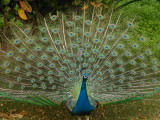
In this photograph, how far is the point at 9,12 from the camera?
5.01m

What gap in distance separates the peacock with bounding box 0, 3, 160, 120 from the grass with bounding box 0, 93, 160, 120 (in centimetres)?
37

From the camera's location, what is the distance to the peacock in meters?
3.99

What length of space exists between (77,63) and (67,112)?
743 millimetres

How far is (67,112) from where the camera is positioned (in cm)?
439

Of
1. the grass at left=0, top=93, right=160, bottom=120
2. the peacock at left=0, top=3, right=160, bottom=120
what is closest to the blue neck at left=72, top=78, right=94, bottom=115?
the peacock at left=0, top=3, right=160, bottom=120

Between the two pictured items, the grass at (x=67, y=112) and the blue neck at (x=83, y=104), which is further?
the grass at (x=67, y=112)

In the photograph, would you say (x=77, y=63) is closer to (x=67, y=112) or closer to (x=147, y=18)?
(x=67, y=112)

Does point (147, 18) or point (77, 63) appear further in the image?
point (147, 18)

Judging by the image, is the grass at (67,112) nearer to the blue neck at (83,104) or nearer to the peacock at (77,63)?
the peacock at (77,63)

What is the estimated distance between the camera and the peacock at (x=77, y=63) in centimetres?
399

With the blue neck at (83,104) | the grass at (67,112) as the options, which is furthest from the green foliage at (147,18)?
the blue neck at (83,104)

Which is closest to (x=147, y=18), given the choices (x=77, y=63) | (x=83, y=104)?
(x=77, y=63)

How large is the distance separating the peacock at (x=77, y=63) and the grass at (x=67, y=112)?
0.37 metres

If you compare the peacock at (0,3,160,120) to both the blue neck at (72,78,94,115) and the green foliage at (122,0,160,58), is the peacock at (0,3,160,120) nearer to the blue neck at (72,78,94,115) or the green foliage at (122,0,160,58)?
the blue neck at (72,78,94,115)
